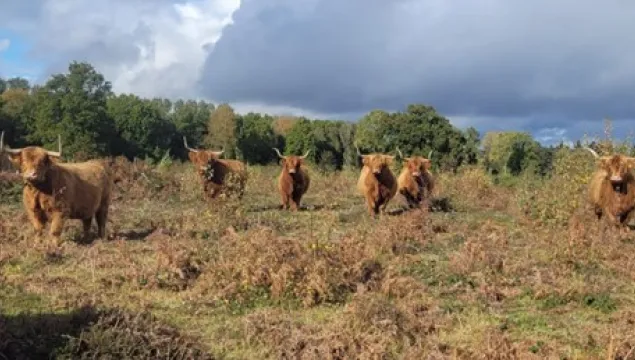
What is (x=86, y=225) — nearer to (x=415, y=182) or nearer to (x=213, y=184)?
(x=213, y=184)

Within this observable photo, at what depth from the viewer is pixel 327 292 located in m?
7.96

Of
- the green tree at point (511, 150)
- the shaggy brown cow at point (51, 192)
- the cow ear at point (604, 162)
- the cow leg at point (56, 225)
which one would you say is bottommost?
the cow leg at point (56, 225)

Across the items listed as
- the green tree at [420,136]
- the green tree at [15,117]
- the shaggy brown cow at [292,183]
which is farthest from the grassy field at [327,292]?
the green tree at [15,117]

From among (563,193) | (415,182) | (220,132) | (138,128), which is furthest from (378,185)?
(220,132)

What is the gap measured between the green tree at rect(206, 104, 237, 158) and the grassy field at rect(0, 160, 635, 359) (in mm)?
50113

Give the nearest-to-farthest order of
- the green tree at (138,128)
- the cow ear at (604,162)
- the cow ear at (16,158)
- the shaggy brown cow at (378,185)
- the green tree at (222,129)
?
the cow ear at (16,158), the cow ear at (604,162), the shaggy brown cow at (378,185), the green tree at (138,128), the green tree at (222,129)

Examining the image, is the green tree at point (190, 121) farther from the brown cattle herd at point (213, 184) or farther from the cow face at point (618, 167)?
the cow face at point (618, 167)

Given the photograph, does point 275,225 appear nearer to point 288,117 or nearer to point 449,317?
point 449,317

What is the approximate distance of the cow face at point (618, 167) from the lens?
13555 millimetres

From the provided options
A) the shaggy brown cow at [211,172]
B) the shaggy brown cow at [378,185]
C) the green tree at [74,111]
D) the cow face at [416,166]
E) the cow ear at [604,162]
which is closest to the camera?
the cow ear at [604,162]

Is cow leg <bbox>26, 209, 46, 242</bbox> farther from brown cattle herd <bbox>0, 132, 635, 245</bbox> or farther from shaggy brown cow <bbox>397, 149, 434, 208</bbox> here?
shaggy brown cow <bbox>397, 149, 434, 208</bbox>

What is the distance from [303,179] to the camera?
18.2 metres

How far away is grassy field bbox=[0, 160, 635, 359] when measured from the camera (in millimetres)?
6352

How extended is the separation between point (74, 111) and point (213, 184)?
1393 inches
